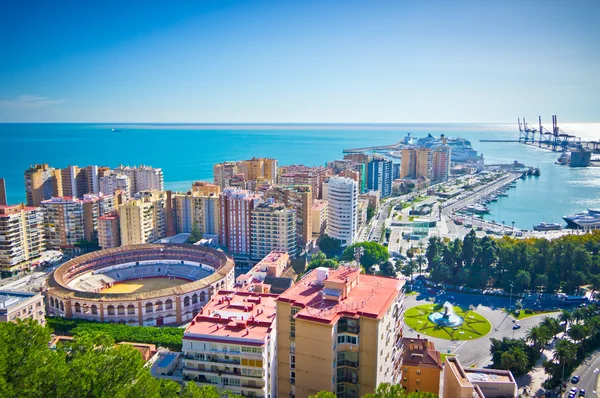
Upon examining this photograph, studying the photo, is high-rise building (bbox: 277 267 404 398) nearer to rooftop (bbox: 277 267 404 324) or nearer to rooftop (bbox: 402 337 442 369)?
rooftop (bbox: 277 267 404 324)

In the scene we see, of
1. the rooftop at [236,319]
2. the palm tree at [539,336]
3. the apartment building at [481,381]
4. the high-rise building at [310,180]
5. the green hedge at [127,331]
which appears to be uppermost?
the high-rise building at [310,180]

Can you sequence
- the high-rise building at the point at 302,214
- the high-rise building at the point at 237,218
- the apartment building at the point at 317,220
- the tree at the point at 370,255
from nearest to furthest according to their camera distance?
the tree at the point at 370,255 < the high-rise building at the point at 237,218 < the high-rise building at the point at 302,214 < the apartment building at the point at 317,220

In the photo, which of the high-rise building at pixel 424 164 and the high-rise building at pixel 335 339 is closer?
the high-rise building at pixel 335 339

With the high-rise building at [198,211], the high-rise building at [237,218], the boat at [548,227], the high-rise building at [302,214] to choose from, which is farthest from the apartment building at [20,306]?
the boat at [548,227]

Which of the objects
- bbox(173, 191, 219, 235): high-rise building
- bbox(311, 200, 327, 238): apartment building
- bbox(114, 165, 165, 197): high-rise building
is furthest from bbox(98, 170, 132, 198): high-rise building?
bbox(311, 200, 327, 238): apartment building

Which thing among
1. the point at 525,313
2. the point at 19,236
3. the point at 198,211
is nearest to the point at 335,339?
the point at 525,313

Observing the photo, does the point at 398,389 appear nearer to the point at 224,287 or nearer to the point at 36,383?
the point at 36,383

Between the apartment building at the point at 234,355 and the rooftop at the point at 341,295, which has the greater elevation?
the rooftop at the point at 341,295

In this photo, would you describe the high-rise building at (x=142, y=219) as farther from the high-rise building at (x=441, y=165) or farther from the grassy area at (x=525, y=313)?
the high-rise building at (x=441, y=165)

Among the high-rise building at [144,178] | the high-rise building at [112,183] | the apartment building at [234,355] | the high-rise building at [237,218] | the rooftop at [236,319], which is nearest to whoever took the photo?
the apartment building at [234,355]

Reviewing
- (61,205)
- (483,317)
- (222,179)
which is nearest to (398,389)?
(483,317)
